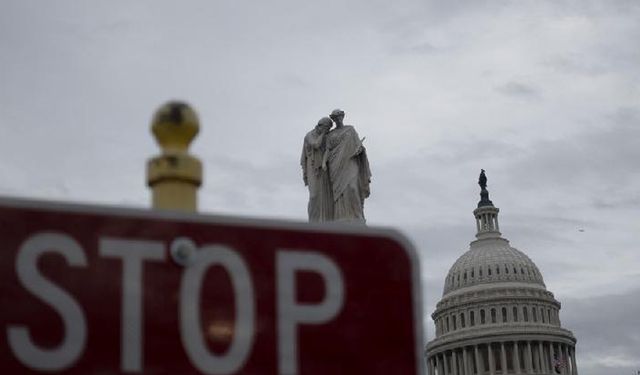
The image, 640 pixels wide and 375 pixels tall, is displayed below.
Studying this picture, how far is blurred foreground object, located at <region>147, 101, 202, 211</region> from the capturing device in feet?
10.5

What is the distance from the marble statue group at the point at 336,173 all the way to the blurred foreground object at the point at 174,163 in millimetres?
16473

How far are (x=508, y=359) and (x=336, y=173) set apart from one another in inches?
4109

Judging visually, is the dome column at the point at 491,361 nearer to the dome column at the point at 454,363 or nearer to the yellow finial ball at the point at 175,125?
the dome column at the point at 454,363

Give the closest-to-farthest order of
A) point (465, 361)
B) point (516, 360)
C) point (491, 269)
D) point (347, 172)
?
point (347, 172) < point (516, 360) < point (465, 361) < point (491, 269)

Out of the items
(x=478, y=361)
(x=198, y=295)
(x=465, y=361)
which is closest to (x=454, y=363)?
(x=465, y=361)

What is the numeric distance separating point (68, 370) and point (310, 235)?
0.77m

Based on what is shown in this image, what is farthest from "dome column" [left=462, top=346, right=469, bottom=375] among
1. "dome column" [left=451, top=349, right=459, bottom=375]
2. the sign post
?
the sign post

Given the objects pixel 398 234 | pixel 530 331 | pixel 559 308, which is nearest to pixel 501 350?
pixel 530 331

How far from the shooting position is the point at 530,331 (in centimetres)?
12175

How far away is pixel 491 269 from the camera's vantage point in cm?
12700

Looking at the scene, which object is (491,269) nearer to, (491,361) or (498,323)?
(498,323)

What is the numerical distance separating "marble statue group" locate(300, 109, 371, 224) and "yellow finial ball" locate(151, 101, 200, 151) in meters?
16.5

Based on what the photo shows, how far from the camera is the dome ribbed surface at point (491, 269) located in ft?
413

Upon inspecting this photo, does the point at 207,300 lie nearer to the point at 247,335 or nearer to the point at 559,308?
the point at 247,335
